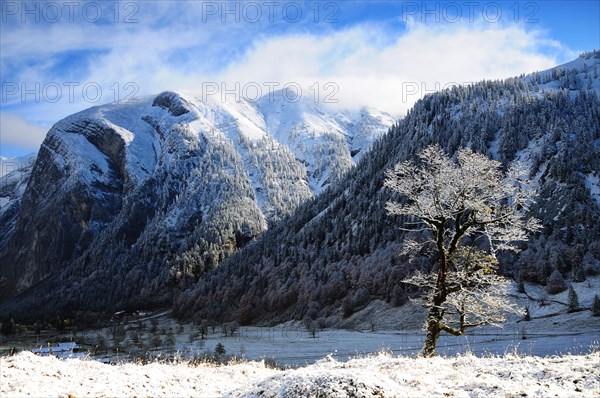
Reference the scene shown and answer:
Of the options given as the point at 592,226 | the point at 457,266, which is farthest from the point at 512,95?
the point at 457,266

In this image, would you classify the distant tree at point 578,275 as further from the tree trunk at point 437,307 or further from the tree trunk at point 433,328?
the tree trunk at point 433,328

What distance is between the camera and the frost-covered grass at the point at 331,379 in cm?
1161

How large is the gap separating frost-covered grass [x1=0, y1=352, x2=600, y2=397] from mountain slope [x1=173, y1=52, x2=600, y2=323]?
2757 inches

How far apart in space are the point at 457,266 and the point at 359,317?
310 feet

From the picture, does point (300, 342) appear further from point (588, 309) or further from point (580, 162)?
point (580, 162)

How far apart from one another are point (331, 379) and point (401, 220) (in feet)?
427

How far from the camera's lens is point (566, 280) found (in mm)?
93000

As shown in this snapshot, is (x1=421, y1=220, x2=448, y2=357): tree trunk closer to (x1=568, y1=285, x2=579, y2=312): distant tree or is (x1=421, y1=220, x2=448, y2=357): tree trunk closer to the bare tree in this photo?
the bare tree

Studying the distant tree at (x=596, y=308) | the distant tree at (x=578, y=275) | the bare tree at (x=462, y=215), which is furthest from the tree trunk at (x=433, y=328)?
the distant tree at (x=578, y=275)

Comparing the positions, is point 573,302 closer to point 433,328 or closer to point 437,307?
point 433,328

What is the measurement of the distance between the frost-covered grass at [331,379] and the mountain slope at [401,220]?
7004 cm

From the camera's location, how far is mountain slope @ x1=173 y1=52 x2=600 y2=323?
107m

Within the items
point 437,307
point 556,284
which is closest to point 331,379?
point 437,307

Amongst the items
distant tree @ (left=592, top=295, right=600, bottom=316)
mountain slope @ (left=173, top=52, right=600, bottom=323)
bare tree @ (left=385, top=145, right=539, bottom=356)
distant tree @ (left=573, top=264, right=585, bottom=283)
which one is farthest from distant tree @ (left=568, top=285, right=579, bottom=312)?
bare tree @ (left=385, top=145, right=539, bottom=356)
